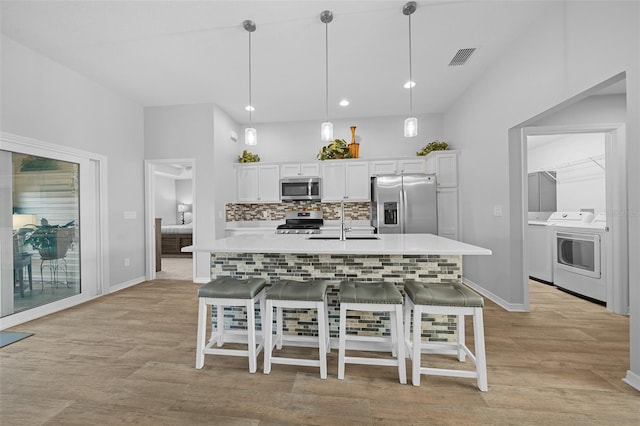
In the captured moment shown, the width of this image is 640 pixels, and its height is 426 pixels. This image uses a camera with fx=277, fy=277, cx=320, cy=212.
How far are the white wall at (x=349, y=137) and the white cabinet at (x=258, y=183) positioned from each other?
410 millimetres

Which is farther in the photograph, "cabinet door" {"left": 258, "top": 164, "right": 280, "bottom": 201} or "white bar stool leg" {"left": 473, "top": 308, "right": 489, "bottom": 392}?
"cabinet door" {"left": 258, "top": 164, "right": 280, "bottom": 201}

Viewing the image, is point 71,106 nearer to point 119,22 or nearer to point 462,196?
point 119,22

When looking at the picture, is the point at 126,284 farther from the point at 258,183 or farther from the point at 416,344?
the point at 416,344

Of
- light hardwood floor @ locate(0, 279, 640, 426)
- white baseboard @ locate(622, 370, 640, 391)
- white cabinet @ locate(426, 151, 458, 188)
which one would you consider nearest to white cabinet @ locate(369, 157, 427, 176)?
white cabinet @ locate(426, 151, 458, 188)

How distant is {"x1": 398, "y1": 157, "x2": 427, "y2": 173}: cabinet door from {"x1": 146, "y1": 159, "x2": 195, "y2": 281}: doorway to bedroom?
3.47 meters

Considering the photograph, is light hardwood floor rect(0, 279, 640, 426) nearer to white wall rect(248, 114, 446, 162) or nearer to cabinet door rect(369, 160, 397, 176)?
cabinet door rect(369, 160, 397, 176)

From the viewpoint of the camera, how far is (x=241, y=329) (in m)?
2.40

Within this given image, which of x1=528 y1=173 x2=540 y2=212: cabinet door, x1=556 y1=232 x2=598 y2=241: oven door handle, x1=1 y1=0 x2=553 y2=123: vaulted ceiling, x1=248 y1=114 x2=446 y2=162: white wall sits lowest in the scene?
x1=556 y1=232 x2=598 y2=241: oven door handle

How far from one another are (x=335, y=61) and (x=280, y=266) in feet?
7.98

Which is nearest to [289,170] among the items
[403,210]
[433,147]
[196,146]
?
[196,146]

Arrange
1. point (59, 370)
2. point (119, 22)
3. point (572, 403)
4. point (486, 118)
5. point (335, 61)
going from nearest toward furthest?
1. point (572, 403)
2. point (59, 370)
3. point (119, 22)
4. point (335, 61)
5. point (486, 118)

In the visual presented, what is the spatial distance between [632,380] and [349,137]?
451 cm

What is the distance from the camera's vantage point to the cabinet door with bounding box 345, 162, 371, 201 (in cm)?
488

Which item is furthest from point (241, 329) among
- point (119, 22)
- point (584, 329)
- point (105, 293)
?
point (584, 329)
